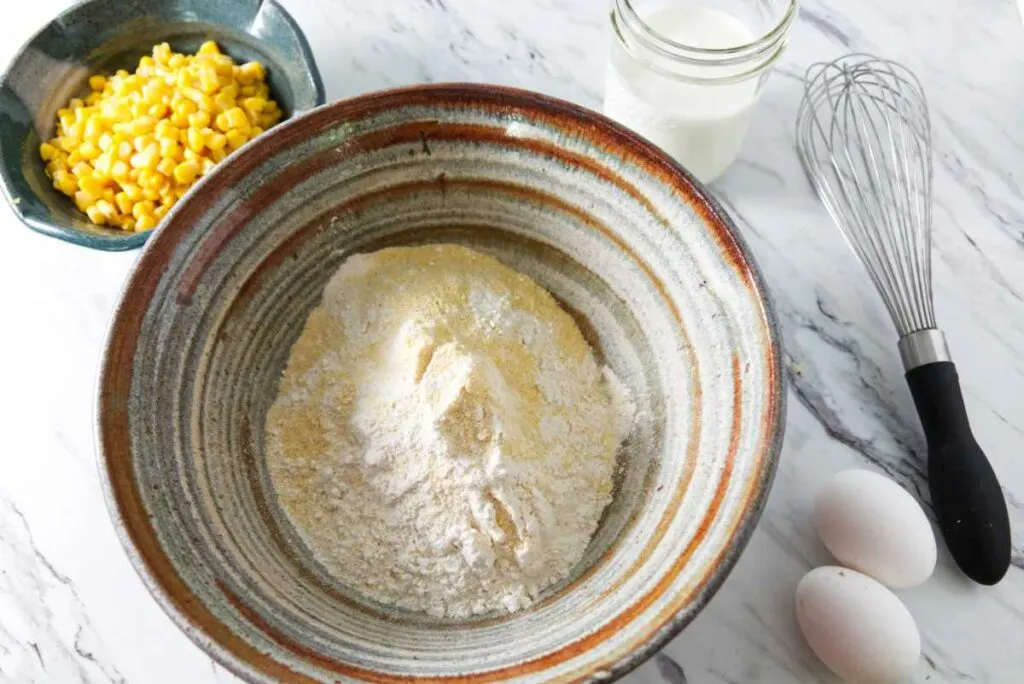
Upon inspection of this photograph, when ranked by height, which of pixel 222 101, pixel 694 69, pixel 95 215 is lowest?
pixel 95 215

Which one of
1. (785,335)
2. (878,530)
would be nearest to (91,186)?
(785,335)

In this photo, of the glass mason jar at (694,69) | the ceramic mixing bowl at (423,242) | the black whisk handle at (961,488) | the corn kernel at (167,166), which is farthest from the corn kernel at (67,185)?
the black whisk handle at (961,488)

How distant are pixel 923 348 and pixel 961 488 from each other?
0.15 metres

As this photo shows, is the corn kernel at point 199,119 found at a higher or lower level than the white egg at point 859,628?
higher

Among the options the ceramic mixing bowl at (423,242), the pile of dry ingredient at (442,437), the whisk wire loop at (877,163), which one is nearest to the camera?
the ceramic mixing bowl at (423,242)

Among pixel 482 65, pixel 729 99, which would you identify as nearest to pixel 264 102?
pixel 482 65

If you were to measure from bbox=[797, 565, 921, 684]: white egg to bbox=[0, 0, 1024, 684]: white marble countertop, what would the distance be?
52 millimetres

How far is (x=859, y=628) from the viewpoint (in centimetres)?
81

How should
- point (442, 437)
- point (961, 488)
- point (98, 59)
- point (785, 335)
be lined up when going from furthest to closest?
1. point (98, 59)
2. point (785, 335)
3. point (961, 488)
4. point (442, 437)

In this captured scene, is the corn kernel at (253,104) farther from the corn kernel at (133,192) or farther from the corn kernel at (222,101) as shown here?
the corn kernel at (133,192)

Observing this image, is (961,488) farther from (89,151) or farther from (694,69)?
(89,151)

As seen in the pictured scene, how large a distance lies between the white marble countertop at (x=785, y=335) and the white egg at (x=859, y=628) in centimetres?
5

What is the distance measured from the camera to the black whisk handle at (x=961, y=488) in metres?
0.87

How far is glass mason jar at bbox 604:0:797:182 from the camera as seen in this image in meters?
0.91
